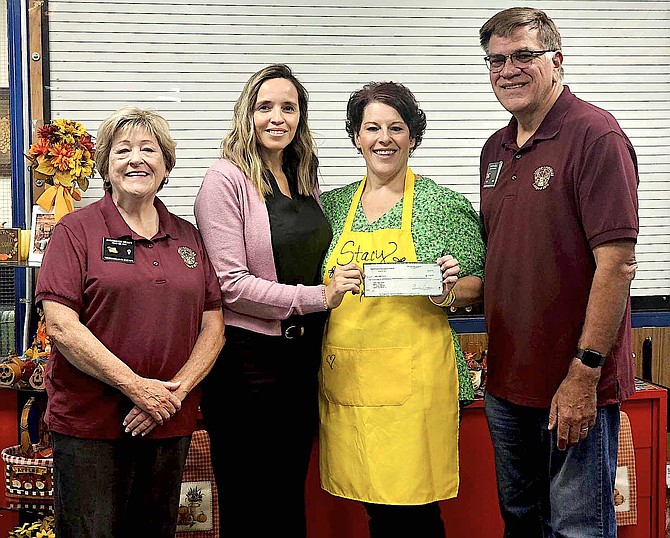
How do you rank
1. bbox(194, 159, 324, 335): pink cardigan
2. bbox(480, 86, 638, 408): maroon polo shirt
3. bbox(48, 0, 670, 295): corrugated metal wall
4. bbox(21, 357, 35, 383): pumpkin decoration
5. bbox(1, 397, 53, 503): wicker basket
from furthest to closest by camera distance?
bbox(48, 0, 670, 295): corrugated metal wall < bbox(21, 357, 35, 383): pumpkin decoration < bbox(1, 397, 53, 503): wicker basket < bbox(194, 159, 324, 335): pink cardigan < bbox(480, 86, 638, 408): maroon polo shirt

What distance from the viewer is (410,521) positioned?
219 cm

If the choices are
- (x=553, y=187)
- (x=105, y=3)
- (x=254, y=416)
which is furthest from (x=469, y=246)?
(x=105, y=3)

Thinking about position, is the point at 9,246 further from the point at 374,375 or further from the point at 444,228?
the point at 444,228

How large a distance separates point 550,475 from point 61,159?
1.85 metres

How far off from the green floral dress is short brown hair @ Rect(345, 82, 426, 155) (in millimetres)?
169

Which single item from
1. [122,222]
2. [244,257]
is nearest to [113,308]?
[122,222]

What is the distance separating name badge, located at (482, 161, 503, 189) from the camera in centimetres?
208

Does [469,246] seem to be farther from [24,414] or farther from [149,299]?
[24,414]

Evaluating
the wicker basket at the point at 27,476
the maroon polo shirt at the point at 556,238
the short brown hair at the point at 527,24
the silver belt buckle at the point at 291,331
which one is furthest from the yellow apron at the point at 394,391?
the wicker basket at the point at 27,476

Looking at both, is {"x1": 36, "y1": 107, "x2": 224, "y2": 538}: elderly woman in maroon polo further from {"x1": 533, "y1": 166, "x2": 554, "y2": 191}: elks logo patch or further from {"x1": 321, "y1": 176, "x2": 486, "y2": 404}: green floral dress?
{"x1": 533, "y1": 166, "x2": 554, "y2": 191}: elks logo patch

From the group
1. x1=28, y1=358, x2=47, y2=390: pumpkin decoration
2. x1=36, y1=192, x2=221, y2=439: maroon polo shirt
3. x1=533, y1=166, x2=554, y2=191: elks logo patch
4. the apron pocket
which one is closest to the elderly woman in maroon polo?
x1=36, y1=192, x2=221, y2=439: maroon polo shirt

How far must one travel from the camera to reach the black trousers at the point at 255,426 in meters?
2.19

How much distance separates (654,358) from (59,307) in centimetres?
251

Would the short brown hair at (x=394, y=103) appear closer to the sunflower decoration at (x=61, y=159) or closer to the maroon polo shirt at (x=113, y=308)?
the maroon polo shirt at (x=113, y=308)
